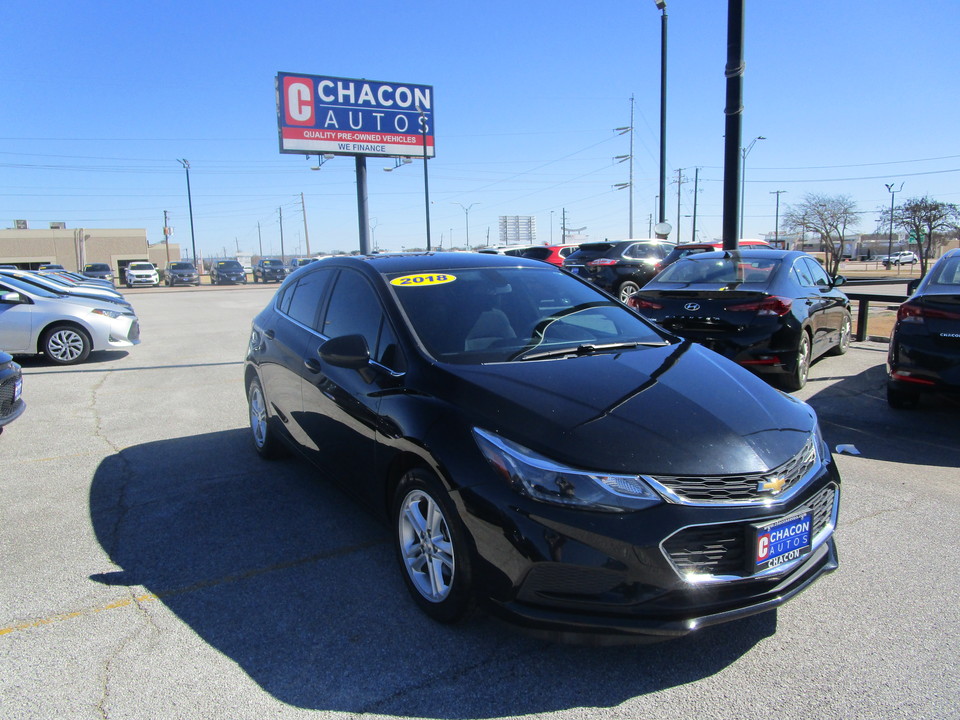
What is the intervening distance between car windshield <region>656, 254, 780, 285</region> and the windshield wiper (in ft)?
14.0

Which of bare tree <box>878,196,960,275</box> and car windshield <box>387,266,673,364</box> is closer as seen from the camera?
car windshield <box>387,266,673,364</box>

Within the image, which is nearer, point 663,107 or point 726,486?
point 726,486

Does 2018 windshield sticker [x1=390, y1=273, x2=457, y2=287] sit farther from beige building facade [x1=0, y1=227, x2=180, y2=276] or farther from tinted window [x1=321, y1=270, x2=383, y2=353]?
beige building facade [x1=0, y1=227, x2=180, y2=276]

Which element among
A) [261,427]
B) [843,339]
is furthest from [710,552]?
[843,339]

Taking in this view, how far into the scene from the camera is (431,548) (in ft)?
9.82

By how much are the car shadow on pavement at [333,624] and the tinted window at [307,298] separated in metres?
1.21

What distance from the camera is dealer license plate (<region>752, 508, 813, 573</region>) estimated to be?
250 centimetres

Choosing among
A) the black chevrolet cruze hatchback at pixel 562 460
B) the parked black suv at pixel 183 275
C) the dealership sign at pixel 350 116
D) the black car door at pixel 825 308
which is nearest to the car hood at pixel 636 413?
the black chevrolet cruze hatchback at pixel 562 460

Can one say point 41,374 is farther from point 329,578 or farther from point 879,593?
point 879,593

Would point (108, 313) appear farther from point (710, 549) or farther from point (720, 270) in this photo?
point (710, 549)

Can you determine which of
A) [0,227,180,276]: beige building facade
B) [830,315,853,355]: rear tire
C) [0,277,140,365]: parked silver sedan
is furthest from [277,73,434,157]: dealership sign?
[0,227,180,276]: beige building facade

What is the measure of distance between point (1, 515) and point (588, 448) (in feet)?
13.1

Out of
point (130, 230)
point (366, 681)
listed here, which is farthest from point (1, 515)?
point (130, 230)

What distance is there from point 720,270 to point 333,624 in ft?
21.4
